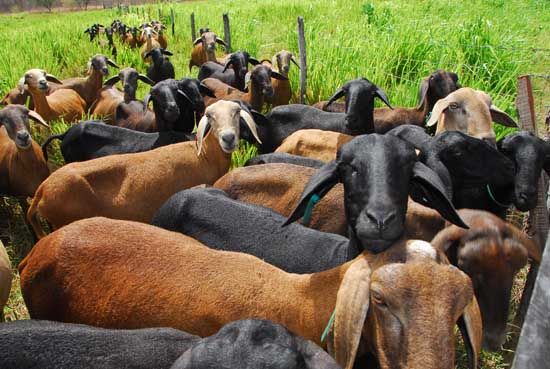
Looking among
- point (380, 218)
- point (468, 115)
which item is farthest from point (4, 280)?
point (468, 115)

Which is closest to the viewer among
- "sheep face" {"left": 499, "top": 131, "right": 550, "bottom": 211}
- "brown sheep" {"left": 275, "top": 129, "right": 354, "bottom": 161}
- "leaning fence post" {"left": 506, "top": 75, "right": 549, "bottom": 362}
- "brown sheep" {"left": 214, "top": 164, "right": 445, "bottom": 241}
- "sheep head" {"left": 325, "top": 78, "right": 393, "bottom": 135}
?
"leaning fence post" {"left": 506, "top": 75, "right": 549, "bottom": 362}

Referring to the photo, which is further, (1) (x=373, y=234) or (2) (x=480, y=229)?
(2) (x=480, y=229)

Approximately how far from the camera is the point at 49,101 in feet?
28.0

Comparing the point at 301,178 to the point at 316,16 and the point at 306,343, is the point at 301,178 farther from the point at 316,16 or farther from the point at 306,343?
the point at 316,16

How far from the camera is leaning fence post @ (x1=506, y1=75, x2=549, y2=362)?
12.2 feet

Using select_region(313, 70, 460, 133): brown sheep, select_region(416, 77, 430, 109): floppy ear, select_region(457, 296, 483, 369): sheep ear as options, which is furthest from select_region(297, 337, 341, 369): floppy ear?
select_region(416, 77, 430, 109): floppy ear

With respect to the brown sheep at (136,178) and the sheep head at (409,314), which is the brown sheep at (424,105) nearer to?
the brown sheep at (136,178)

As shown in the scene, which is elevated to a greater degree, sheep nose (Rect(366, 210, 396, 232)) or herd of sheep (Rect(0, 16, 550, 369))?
sheep nose (Rect(366, 210, 396, 232))

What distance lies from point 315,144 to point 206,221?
101 inches

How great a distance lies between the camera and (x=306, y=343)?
6.34ft

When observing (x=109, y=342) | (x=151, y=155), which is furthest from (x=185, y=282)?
(x=151, y=155)

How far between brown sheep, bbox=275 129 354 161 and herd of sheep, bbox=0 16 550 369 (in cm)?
3

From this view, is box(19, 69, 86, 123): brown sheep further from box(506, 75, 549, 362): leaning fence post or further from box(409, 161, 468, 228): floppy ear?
box(506, 75, 549, 362): leaning fence post

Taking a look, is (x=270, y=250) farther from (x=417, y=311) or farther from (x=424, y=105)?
(x=424, y=105)
